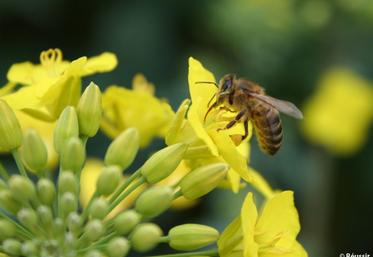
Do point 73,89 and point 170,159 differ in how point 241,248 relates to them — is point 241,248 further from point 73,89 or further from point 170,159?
point 73,89

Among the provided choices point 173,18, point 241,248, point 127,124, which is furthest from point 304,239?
point 241,248

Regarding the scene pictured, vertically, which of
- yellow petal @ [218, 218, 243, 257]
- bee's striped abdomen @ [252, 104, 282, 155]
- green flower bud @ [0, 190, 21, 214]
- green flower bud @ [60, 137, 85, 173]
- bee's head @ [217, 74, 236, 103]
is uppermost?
bee's head @ [217, 74, 236, 103]

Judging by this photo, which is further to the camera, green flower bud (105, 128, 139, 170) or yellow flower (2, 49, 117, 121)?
yellow flower (2, 49, 117, 121)

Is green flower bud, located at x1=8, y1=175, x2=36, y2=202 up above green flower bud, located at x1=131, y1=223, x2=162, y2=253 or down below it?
above

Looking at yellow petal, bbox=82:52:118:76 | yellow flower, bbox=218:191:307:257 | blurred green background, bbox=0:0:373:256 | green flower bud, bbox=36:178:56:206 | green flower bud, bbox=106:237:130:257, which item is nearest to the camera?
green flower bud, bbox=106:237:130:257

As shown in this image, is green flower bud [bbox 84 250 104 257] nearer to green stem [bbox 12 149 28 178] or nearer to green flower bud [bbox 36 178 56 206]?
green flower bud [bbox 36 178 56 206]

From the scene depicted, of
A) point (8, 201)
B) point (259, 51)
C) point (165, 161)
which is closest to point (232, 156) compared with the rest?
point (165, 161)

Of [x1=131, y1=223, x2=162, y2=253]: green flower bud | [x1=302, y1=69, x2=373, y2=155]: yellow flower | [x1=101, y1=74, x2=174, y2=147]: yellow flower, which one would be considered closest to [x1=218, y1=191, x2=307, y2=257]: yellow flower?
[x1=131, y1=223, x2=162, y2=253]: green flower bud

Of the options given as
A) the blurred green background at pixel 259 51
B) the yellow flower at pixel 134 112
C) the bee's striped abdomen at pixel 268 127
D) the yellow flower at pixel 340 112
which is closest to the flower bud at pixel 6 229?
the yellow flower at pixel 134 112

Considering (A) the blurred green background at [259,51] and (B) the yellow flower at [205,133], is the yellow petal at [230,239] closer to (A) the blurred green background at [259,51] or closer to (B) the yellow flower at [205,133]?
(B) the yellow flower at [205,133]
